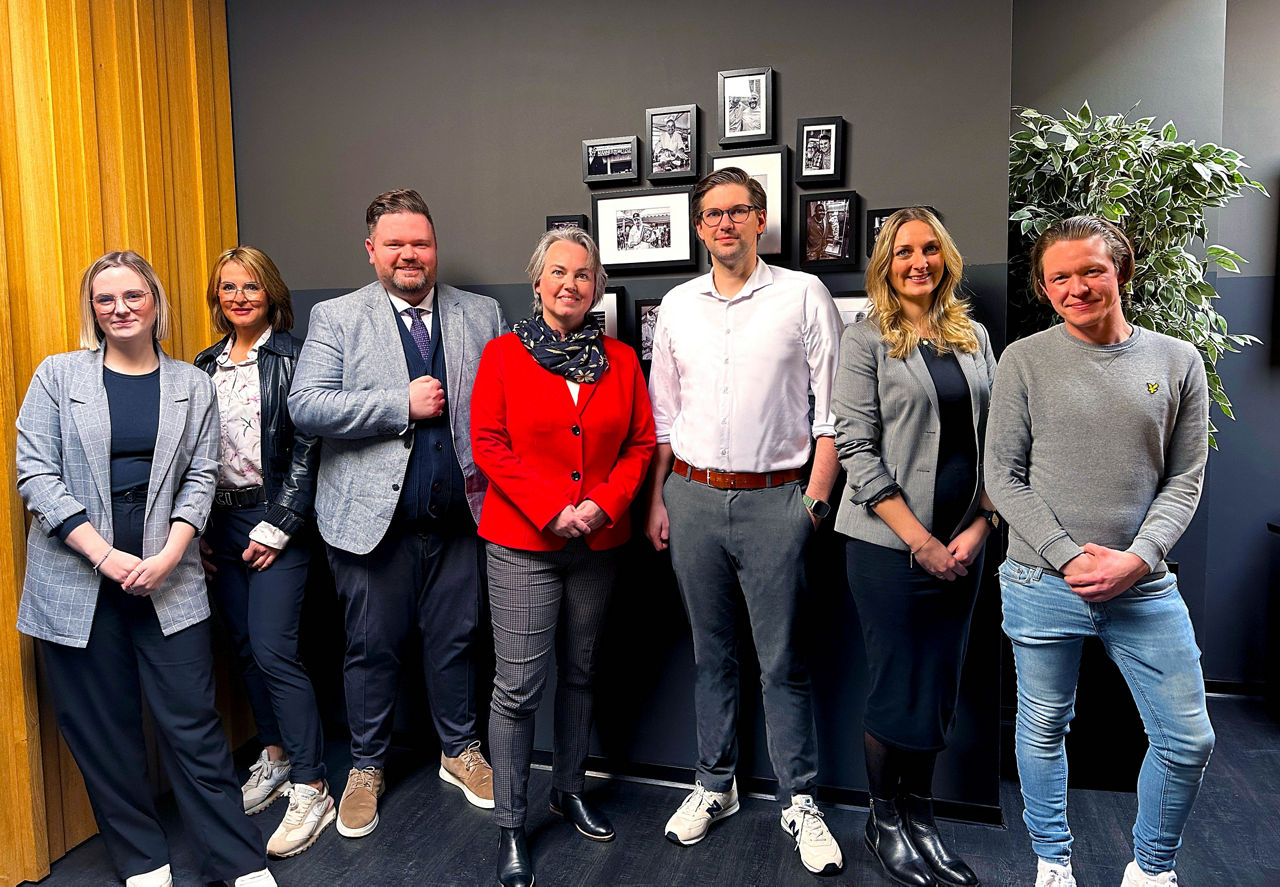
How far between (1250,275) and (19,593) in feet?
14.3

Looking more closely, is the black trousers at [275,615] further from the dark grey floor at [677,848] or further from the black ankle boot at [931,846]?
the black ankle boot at [931,846]

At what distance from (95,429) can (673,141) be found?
1790mm

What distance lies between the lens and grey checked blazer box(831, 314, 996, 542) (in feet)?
6.91

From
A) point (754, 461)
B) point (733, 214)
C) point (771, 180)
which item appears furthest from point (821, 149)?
point (754, 461)

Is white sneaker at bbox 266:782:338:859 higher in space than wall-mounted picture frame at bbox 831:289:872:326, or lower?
lower

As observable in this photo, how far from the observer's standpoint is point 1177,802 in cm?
189

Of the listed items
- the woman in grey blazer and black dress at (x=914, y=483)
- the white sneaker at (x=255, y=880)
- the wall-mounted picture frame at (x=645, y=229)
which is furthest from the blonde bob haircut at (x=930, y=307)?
the white sneaker at (x=255, y=880)

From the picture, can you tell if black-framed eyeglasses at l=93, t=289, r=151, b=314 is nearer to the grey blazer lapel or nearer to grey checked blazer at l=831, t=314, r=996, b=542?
the grey blazer lapel

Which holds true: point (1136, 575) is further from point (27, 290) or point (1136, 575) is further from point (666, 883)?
point (27, 290)

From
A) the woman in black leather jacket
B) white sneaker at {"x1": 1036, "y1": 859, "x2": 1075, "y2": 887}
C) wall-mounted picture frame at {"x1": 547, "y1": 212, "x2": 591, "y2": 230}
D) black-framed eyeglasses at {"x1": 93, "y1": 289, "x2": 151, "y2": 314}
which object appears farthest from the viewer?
wall-mounted picture frame at {"x1": 547, "y1": 212, "x2": 591, "y2": 230}

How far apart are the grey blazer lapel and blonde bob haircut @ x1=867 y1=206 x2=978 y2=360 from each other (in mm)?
1946

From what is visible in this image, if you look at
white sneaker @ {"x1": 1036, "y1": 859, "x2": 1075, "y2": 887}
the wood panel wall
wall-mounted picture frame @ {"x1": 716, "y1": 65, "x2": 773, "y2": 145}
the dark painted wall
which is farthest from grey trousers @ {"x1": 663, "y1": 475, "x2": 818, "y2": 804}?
the wood panel wall

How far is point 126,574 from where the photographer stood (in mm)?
2068

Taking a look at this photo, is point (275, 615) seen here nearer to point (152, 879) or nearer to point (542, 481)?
point (152, 879)
